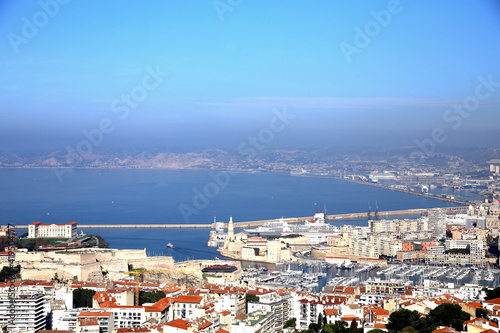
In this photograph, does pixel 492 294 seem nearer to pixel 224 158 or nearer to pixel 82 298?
pixel 82 298

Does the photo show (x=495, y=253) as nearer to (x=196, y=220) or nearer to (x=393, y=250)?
(x=393, y=250)

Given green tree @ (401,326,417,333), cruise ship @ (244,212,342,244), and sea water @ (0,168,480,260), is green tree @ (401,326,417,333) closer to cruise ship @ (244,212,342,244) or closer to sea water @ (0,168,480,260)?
sea water @ (0,168,480,260)

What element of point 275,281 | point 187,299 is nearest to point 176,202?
point 275,281

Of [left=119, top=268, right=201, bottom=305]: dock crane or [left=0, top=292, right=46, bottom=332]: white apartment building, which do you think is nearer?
[left=0, top=292, right=46, bottom=332]: white apartment building

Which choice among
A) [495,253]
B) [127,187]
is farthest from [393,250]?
[127,187]

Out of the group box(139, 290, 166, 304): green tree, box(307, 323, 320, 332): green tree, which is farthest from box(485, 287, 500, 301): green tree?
box(139, 290, 166, 304): green tree

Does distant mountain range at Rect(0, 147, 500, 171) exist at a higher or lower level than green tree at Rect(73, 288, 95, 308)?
higher

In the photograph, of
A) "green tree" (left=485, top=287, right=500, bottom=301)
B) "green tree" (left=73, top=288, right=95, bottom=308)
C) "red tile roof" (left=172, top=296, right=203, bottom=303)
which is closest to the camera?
"green tree" (left=485, top=287, right=500, bottom=301)
